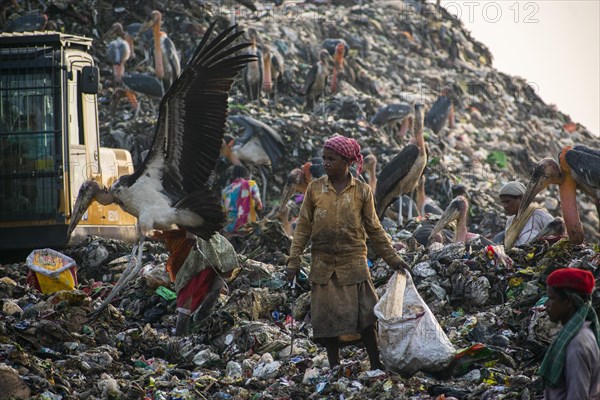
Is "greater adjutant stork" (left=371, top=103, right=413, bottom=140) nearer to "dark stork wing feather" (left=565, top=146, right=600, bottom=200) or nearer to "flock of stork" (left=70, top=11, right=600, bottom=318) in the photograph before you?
"flock of stork" (left=70, top=11, right=600, bottom=318)

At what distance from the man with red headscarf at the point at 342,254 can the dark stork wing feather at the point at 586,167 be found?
6.87 feet

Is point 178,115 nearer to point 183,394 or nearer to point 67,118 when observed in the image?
point 183,394

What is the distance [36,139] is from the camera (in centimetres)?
956

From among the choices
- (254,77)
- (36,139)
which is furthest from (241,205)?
(254,77)

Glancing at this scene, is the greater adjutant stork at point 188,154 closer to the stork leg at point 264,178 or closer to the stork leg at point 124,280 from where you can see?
the stork leg at point 124,280

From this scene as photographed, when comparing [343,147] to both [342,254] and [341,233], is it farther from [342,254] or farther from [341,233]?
[342,254]

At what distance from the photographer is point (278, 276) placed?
886 cm

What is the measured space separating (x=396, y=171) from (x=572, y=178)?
16.4ft

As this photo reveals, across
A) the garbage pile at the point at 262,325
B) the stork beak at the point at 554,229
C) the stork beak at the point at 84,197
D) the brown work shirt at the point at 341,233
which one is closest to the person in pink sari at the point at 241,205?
the garbage pile at the point at 262,325

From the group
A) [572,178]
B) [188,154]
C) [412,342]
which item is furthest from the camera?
[572,178]

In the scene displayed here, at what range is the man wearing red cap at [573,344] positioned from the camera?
159 inches

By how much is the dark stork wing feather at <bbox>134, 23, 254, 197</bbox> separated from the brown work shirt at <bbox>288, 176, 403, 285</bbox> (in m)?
1.20

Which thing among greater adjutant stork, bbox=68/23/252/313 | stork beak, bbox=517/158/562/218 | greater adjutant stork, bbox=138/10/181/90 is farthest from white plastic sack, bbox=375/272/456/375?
greater adjutant stork, bbox=138/10/181/90

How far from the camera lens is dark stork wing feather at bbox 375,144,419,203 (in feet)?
41.5
